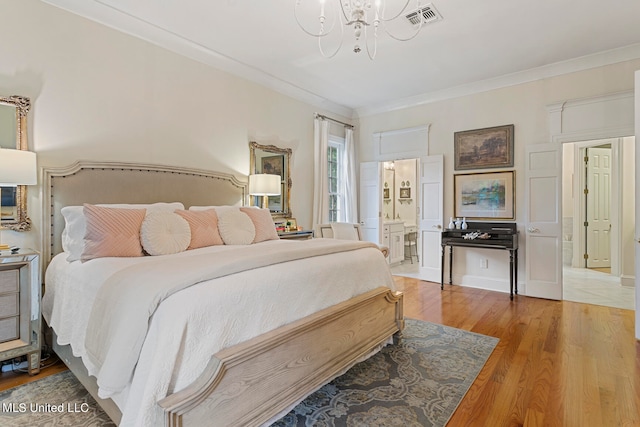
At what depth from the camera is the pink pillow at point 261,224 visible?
3234 millimetres

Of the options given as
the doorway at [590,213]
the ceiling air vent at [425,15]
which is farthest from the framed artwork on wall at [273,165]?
the doorway at [590,213]

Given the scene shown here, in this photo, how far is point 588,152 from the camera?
6.00 m

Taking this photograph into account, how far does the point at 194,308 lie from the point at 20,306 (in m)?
1.70

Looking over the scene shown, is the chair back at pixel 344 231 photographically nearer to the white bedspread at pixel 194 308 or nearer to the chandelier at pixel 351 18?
the white bedspread at pixel 194 308

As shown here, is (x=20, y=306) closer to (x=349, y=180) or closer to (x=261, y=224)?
(x=261, y=224)

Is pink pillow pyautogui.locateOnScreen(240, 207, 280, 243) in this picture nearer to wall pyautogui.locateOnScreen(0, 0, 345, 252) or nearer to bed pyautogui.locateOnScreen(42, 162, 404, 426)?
wall pyautogui.locateOnScreen(0, 0, 345, 252)

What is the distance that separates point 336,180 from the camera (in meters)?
5.76

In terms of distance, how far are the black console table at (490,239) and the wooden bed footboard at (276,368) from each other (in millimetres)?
2584

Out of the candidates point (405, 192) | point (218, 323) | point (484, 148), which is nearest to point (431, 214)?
point (484, 148)

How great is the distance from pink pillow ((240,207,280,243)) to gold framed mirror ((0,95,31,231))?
1711 millimetres

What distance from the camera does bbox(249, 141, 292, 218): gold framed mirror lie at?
4207 mm

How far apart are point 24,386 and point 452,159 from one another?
5.19 m

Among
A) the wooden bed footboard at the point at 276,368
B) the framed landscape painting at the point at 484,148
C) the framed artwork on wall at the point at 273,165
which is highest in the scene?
the framed landscape painting at the point at 484,148

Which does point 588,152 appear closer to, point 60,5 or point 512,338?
point 512,338
